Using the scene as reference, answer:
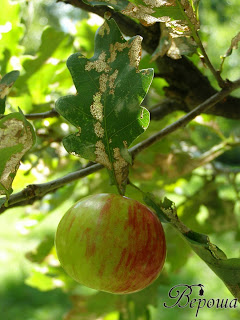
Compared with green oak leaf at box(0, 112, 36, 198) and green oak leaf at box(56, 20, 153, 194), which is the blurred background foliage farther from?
green oak leaf at box(0, 112, 36, 198)

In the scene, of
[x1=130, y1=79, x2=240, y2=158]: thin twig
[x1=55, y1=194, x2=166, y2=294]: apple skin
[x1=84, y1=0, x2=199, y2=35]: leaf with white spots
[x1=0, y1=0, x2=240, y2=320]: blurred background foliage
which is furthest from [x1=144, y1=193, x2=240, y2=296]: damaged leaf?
[x1=0, y1=0, x2=240, y2=320]: blurred background foliage

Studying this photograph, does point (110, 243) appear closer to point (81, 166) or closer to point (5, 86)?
point (5, 86)

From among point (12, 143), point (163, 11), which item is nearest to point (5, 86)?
point (12, 143)

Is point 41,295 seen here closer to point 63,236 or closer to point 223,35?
point 63,236

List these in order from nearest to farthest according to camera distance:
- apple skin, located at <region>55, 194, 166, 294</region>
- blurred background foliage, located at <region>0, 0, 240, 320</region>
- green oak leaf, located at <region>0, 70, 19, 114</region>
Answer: apple skin, located at <region>55, 194, 166, 294</region>
green oak leaf, located at <region>0, 70, 19, 114</region>
blurred background foliage, located at <region>0, 0, 240, 320</region>

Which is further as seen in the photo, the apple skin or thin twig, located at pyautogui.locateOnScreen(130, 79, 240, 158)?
thin twig, located at pyautogui.locateOnScreen(130, 79, 240, 158)

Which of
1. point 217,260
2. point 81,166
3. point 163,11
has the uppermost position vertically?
point 163,11

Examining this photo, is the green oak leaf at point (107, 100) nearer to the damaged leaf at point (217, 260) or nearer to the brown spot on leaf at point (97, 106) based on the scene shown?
the brown spot on leaf at point (97, 106)

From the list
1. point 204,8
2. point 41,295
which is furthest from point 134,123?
point 204,8
